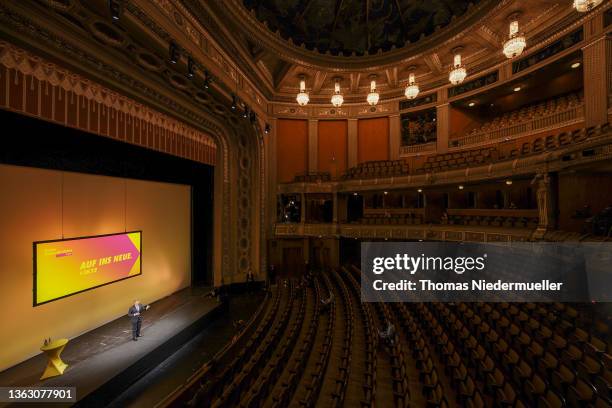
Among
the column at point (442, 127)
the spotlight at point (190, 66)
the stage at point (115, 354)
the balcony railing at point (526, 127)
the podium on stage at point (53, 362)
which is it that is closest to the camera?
the stage at point (115, 354)

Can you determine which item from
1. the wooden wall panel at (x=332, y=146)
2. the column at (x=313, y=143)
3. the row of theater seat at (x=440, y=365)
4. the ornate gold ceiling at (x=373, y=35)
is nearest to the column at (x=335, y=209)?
the wooden wall panel at (x=332, y=146)

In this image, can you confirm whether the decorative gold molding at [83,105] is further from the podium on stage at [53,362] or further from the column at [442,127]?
the column at [442,127]

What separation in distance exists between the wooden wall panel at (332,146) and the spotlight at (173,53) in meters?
7.97

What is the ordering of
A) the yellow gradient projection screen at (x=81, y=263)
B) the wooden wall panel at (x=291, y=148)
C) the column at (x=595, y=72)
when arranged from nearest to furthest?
the yellow gradient projection screen at (x=81, y=263) < the column at (x=595, y=72) < the wooden wall panel at (x=291, y=148)

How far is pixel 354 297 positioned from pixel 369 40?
945cm

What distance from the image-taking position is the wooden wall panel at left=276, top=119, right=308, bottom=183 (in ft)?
40.4

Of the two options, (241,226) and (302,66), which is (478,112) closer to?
(302,66)

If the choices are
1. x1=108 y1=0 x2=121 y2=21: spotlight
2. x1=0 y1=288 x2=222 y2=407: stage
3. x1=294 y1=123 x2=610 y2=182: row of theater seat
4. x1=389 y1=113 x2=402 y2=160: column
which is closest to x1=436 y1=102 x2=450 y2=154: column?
x1=294 y1=123 x2=610 y2=182: row of theater seat

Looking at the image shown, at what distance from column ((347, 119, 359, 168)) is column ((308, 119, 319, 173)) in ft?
5.16

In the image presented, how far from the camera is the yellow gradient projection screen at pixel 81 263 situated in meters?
5.23

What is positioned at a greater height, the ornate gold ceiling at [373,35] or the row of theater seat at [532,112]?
the ornate gold ceiling at [373,35]

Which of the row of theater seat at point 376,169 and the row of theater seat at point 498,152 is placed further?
the row of theater seat at point 376,169

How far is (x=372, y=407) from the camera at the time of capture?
306 centimetres

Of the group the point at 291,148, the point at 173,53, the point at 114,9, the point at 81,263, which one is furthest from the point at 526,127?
the point at 81,263
